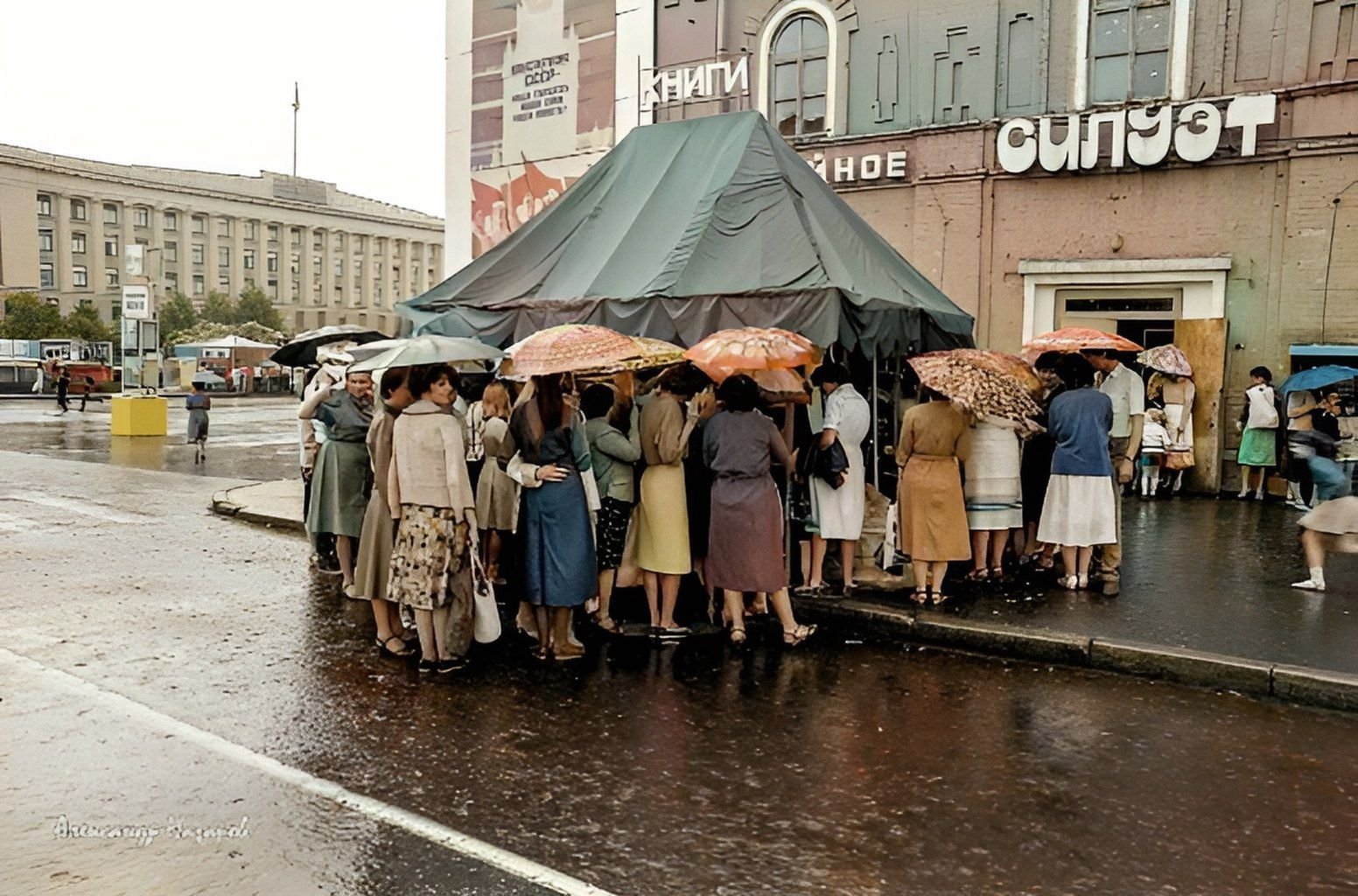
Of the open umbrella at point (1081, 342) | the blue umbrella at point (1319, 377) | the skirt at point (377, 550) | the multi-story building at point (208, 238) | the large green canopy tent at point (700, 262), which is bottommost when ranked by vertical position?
the skirt at point (377, 550)

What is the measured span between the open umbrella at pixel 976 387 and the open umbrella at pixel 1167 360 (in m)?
7.37

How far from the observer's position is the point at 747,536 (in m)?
7.45

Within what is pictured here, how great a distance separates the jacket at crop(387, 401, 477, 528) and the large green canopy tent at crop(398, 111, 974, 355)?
2.79 m

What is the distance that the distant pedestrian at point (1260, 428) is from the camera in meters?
14.4

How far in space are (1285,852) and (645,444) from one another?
4.57m

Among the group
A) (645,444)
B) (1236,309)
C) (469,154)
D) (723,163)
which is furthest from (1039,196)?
(469,154)

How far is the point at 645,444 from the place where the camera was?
773 cm

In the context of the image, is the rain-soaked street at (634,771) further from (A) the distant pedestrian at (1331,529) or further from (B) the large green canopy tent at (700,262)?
(B) the large green canopy tent at (700,262)

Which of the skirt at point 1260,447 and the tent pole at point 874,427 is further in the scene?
the skirt at point 1260,447

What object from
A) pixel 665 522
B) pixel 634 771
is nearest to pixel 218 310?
pixel 665 522

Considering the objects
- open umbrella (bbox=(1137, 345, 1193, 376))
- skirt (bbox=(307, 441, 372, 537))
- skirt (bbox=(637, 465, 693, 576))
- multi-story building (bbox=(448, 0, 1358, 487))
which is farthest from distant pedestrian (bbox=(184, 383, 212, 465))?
open umbrella (bbox=(1137, 345, 1193, 376))

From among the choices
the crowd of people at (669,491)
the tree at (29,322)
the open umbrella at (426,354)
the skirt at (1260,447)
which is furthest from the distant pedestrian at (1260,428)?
the tree at (29,322)

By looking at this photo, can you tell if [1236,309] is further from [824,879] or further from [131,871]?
[131,871]

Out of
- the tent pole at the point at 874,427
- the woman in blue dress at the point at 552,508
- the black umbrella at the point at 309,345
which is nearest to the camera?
the woman in blue dress at the point at 552,508
